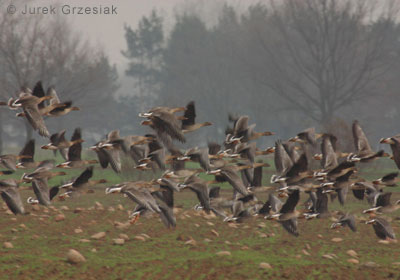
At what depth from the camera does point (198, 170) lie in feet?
33.9

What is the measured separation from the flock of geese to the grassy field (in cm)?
65

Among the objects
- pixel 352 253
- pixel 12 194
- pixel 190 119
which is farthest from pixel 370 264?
pixel 12 194

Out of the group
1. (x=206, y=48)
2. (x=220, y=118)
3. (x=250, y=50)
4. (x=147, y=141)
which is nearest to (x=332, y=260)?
(x=147, y=141)

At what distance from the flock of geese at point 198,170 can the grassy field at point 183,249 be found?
0.65 meters

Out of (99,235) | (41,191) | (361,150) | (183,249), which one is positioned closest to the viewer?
Result: (41,191)

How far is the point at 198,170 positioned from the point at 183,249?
1.53m

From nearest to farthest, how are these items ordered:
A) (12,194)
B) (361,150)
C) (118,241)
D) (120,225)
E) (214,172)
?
(214,172)
(12,194)
(361,150)
(118,241)
(120,225)

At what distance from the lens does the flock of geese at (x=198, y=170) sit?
929cm

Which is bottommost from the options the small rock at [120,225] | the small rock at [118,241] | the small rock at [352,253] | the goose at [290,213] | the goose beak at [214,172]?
the small rock at [352,253]

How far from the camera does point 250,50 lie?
60.2m

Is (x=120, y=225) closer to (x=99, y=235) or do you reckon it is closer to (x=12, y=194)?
(x=99, y=235)

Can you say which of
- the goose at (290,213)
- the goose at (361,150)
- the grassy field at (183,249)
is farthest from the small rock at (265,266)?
the goose at (361,150)

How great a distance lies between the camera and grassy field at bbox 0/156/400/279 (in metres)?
9.05

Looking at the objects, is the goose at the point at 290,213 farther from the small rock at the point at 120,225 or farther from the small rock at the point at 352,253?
the small rock at the point at 120,225
